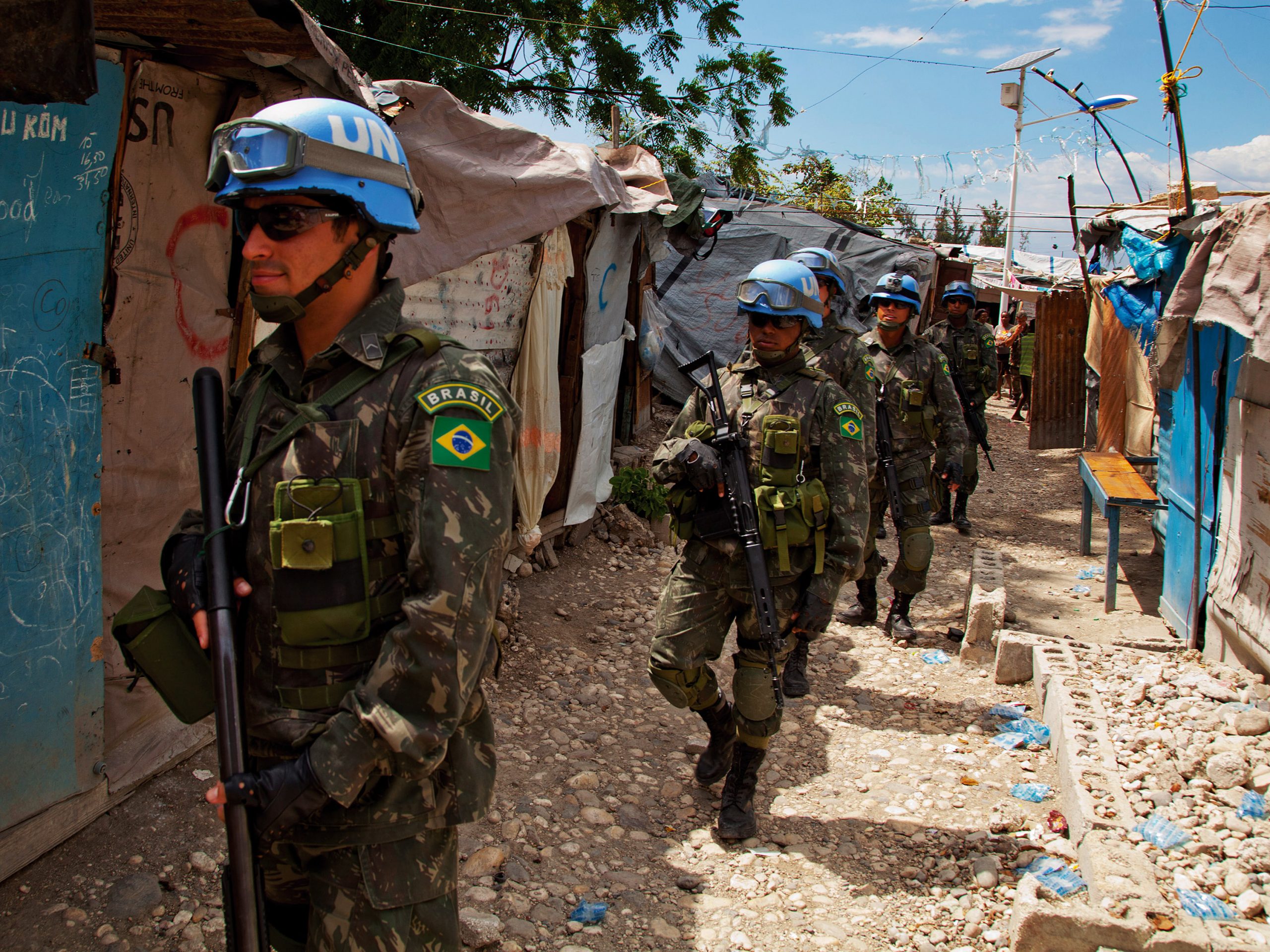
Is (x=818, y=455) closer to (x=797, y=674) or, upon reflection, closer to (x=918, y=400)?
(x=797, y=674)

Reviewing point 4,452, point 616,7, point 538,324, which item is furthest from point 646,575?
point 616,7

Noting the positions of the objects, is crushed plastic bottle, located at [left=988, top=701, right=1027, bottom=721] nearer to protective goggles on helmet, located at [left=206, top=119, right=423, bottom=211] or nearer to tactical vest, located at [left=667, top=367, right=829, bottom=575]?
tactical vest, located at [left=667, top=367, right=829, bottom=575]

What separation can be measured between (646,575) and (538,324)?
204 centimetres

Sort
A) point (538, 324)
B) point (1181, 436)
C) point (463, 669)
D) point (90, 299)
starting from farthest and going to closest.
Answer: point (538, 324) < point (1181, 436) < point (90, 299) < point (463, 669)

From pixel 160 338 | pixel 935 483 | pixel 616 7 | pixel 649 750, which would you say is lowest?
pixel 649 750

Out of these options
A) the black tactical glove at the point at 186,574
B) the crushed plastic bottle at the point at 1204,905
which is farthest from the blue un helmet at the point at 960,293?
the black tactical glove at the point at 186,574

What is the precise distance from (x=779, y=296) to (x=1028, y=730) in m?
2.49

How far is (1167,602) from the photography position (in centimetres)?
578

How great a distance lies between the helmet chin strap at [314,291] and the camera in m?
1.70

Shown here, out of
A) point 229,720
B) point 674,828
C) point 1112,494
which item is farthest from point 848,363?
point 229,720

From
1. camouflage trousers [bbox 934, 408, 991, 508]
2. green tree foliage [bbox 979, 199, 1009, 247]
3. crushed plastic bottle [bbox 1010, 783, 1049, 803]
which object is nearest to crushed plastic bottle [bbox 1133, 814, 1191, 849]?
crushed plastic bottle [bbox 1010, 783, 1049, 803]

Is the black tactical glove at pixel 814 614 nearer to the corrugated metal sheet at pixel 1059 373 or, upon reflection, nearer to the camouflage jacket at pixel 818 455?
the camouflage jacket at pixel 818 455

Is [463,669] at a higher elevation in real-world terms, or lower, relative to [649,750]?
higher

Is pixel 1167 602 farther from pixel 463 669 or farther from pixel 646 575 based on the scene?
pixel 463 669
